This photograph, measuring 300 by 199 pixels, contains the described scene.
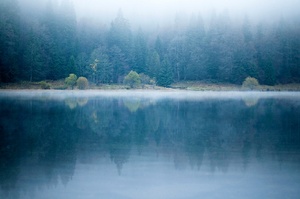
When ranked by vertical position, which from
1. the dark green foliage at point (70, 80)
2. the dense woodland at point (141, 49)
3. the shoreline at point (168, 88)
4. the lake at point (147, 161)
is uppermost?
the dense woodland at point (141, 49)

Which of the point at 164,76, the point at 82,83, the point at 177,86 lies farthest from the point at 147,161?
the point at 177,86

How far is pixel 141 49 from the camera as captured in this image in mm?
71875

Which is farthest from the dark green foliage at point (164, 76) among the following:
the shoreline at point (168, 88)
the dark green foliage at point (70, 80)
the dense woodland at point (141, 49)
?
the dark green foliage at point (70, 80)

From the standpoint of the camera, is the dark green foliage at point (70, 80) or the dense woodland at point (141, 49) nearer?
the dark green foliage at point (70, 80)

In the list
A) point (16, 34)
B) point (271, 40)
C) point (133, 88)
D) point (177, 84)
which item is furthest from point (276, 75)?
point (16, 34)

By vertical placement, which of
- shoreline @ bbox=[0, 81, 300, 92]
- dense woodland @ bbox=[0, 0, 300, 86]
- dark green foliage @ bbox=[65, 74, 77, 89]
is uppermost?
dense woodland @ bbox=[0, 0, 300, 86]

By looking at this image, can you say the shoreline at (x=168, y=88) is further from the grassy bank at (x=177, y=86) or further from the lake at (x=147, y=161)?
the lake at (x=147, y=161)

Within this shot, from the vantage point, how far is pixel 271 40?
249 feet

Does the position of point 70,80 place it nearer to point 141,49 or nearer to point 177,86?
point 177,86

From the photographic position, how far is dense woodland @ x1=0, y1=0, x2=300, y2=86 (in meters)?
59.6

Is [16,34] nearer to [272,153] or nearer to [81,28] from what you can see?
[81,28]

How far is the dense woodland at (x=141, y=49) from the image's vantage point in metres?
59.6

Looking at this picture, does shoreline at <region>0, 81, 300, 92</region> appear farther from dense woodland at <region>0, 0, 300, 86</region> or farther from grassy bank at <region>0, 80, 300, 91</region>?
dense woodland at <region>0, 0, 300, 86</region>

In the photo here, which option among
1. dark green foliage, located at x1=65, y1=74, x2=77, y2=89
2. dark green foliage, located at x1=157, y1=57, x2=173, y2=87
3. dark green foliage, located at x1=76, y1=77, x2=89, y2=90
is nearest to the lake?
dark green foliage, located at x1=65, y1=74, x2=77, y2=89
